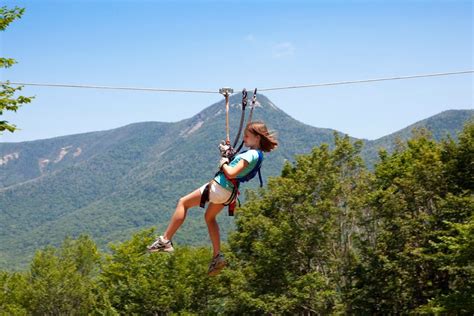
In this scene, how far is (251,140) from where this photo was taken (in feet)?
21.8

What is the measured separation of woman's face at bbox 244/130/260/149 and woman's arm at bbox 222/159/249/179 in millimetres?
329

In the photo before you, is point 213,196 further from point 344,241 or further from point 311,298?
point 344,241

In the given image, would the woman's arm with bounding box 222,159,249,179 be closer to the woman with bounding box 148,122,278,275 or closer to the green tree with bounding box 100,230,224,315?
the woman with bounding box 148,122,278,275

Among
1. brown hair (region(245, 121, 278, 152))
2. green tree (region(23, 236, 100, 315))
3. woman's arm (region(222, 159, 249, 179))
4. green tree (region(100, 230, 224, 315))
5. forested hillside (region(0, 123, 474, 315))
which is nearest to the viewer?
woman's arm (region(222, 159, 249, 179))

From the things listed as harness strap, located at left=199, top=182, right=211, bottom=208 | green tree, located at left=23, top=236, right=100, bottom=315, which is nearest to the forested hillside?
green tree, located at left=23, top=236, right=100, bottom=315

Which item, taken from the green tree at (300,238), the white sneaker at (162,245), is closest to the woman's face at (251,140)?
the white sneaker at (162,245)

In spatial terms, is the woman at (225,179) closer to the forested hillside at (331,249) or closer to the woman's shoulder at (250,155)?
the woman's shoulder at (250,155)

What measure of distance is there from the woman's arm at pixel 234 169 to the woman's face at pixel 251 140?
12.9 inches

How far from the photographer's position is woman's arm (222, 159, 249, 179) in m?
6.30

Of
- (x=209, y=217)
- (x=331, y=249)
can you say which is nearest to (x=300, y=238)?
(x=331, y=249)

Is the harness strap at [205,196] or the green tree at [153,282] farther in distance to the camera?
the green tree at [153,282]

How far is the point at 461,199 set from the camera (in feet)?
87.1

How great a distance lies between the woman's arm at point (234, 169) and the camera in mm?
6297

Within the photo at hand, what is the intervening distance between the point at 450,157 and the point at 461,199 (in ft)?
13.6
